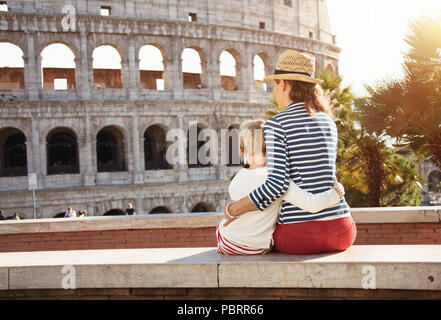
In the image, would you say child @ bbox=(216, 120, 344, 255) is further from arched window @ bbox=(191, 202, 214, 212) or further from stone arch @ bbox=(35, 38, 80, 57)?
arched window @ bbox=(191, 202, 214, 212)

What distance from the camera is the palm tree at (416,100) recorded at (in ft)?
34.0

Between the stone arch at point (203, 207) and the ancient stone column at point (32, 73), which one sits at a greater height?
the ancient stone column at point (32, 73)

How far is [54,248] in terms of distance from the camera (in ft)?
23.8

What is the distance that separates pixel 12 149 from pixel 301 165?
2477cm

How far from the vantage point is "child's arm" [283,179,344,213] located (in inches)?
148

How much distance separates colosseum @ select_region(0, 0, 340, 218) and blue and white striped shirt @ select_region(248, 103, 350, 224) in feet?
68.6

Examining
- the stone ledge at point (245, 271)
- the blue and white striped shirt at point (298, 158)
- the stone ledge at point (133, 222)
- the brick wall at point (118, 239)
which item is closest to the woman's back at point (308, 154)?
the blue and white striped shirt at point (298, 158)

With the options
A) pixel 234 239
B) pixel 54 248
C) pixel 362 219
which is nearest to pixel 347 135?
pixel 362 219

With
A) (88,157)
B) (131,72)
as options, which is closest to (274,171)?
(88,157)

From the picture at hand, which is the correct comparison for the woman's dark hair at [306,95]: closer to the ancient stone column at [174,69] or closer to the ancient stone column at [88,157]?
the ancient stone column at [88,157]

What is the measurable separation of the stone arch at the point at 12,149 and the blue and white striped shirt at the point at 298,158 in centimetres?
2367

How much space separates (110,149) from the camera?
27328mm

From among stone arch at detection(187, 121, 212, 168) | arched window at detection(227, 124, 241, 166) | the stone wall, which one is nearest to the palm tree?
the stone wall
